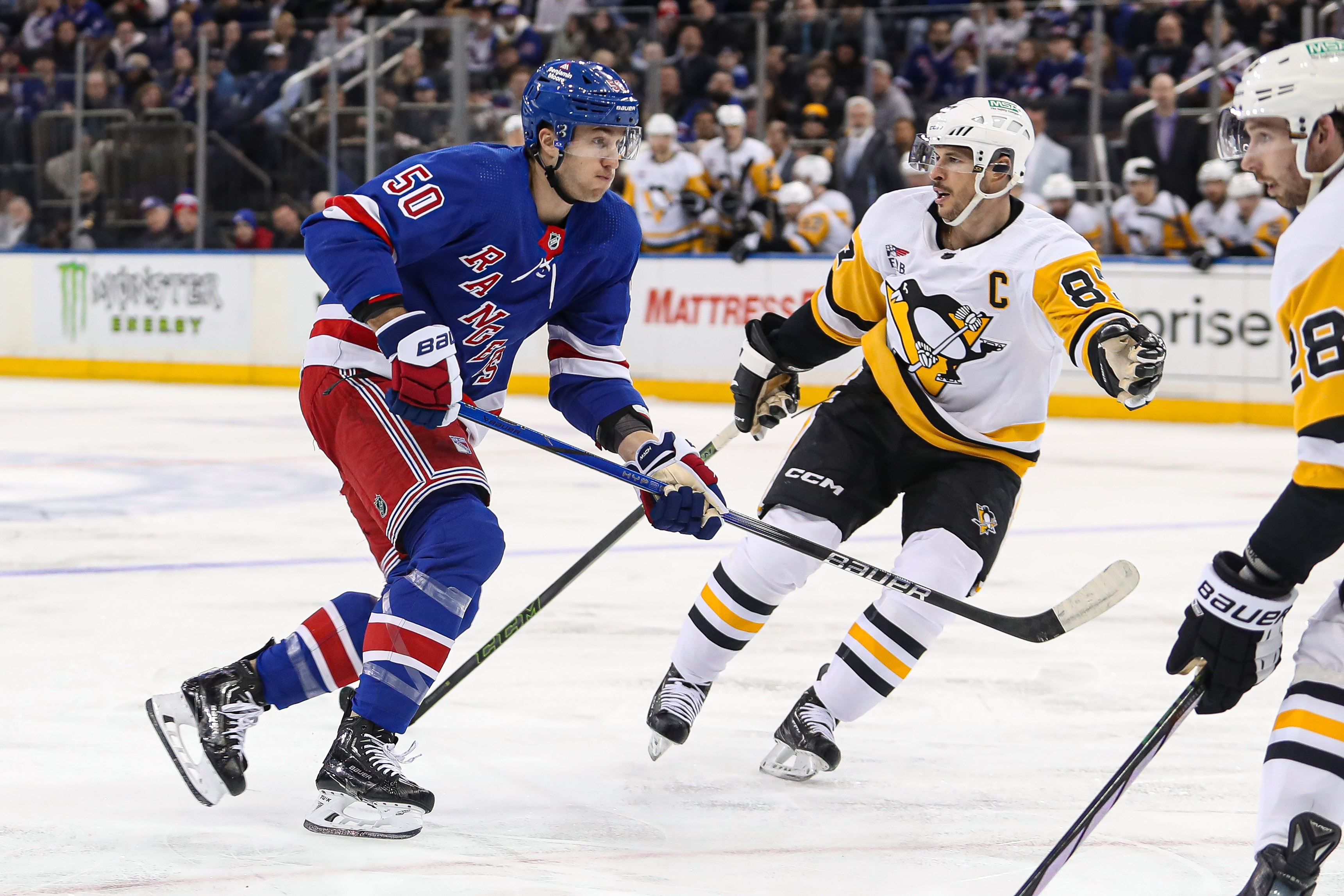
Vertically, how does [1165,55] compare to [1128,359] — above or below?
below

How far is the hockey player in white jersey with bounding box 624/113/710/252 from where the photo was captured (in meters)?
10.4

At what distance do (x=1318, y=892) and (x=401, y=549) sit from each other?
4.87ft

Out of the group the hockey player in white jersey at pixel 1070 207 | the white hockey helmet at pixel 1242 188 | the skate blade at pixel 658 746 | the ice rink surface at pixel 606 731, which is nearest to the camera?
the ice rink surface at pixel 606 731

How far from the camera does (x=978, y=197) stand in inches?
126

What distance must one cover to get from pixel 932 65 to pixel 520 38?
2.84m

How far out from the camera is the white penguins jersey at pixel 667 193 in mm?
10414

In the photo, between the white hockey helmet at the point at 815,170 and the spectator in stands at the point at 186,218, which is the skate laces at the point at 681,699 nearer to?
the white hockey helmet at the point at 815,170

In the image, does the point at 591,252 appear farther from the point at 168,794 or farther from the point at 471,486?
the point at 168,794

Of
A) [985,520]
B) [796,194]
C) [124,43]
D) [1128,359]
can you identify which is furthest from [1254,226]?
[124,43]

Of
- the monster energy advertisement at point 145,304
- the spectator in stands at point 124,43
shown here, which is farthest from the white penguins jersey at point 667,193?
the spectator in stands at point 124,43

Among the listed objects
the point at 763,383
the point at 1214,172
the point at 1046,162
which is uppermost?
the point at 763,383

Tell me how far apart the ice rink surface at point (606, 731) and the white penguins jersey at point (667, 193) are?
174 inches

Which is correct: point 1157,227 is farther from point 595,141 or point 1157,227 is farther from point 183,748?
point 183,748

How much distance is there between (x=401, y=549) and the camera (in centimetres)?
282
